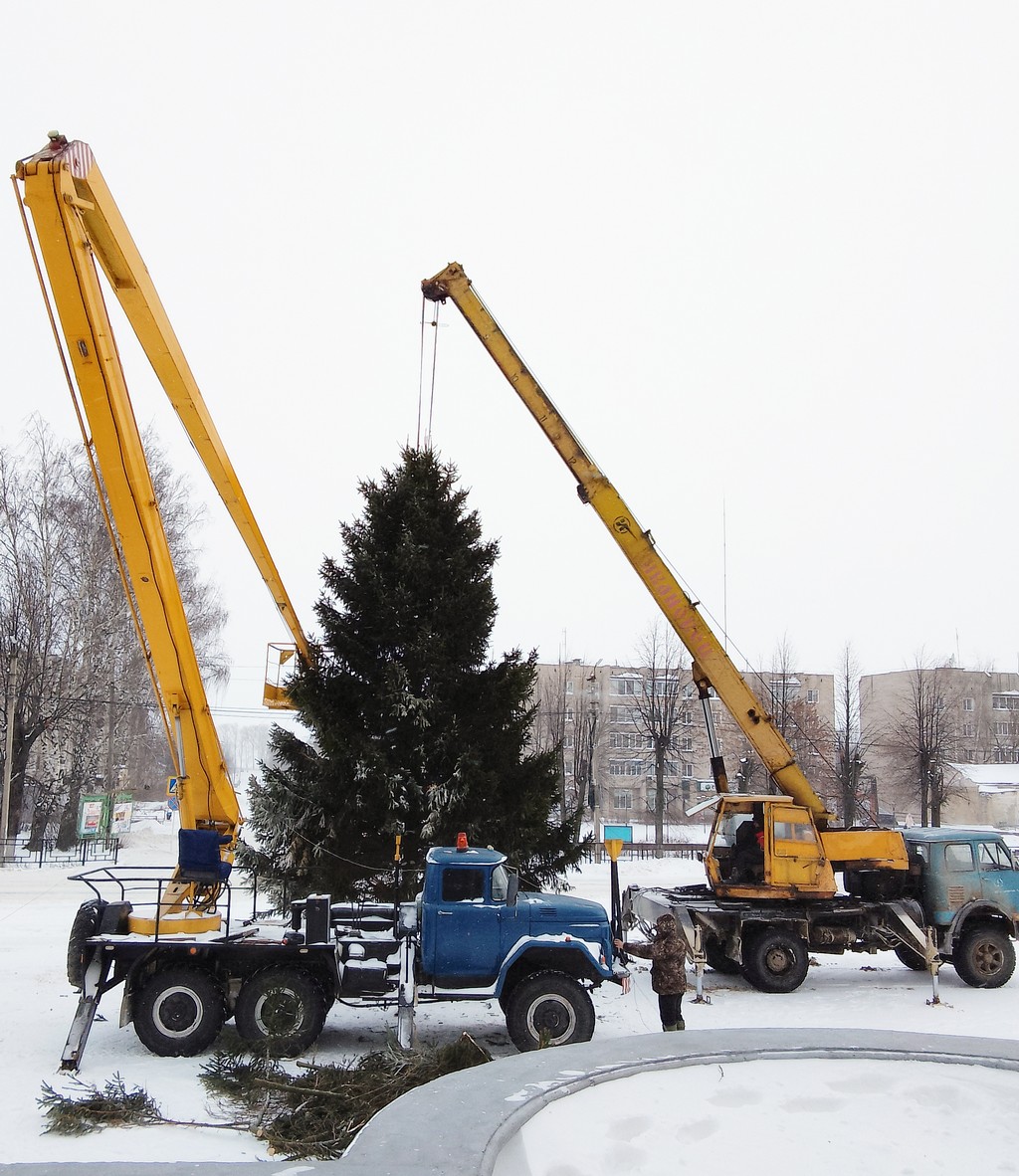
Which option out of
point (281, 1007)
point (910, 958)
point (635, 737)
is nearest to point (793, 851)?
point (910, 958)

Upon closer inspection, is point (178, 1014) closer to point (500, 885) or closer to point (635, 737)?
point (500, 885)

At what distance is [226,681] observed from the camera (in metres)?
42.6

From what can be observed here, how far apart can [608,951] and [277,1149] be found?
448cm

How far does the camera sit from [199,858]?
11859mm

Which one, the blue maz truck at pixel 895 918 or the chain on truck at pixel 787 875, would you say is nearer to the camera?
the blue maz truck at pixel 895 918

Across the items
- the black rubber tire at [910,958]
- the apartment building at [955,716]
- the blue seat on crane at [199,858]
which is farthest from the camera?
the apartment building at [955,716]

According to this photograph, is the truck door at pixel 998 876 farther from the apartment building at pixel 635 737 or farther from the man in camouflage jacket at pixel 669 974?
the apartment building at pixel 635 737

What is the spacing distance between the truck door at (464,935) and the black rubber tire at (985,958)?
8205mm

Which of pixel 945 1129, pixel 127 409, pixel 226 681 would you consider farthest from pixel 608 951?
pixel 226 681

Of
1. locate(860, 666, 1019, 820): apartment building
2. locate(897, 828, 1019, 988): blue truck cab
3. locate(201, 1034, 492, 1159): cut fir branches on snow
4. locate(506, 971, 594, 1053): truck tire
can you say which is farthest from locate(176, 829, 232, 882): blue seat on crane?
locate(860, 666, 1019, 820): apartment building

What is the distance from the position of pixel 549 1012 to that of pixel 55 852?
27385 mm

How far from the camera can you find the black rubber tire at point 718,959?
15.3m

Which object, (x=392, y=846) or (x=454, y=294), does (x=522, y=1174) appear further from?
(x=454, y=294)

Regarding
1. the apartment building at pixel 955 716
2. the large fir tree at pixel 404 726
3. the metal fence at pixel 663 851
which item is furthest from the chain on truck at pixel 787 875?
the apartment building at pixel 955 716
